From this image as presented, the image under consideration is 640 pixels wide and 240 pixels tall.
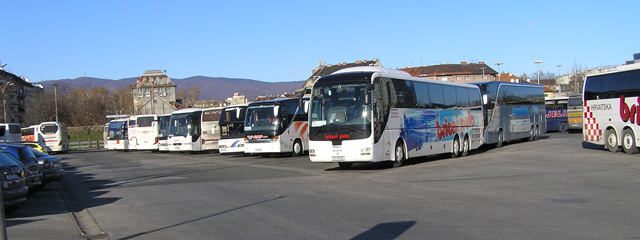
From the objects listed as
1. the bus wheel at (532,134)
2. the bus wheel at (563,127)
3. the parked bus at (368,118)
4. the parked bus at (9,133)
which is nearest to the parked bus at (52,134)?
the parked bus at (9,133)

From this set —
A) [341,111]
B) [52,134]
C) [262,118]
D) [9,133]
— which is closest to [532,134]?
[262,118]

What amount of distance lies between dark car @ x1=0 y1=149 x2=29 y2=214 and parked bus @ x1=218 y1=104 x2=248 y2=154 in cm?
2090

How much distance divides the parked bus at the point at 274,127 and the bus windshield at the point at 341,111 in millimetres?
9408

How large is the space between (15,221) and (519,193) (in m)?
10.6

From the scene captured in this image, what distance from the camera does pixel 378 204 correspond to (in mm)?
11352

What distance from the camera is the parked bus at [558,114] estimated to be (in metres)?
47.3

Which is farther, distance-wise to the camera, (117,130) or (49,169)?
(117,130)

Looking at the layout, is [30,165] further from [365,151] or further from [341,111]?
[365,151]

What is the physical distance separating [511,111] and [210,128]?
65.2 feet

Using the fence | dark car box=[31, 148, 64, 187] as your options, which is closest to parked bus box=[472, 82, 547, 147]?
dark car box=[31, 148, 64, 187]

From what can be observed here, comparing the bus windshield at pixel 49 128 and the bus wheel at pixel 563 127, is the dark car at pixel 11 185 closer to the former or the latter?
the bus windshield at pixel 49 128

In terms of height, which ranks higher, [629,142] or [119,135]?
[119,135]

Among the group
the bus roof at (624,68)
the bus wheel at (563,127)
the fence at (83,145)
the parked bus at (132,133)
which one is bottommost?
the fence at (83,145)

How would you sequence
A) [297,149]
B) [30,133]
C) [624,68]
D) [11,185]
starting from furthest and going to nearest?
1. [30,133]
2. [297,149]
3. [624,68]
4. [11,185]
